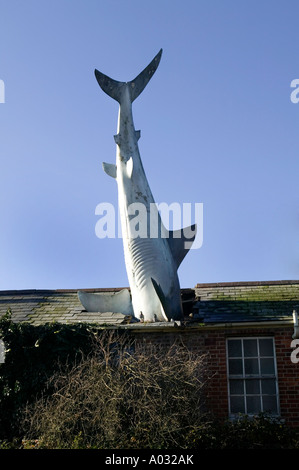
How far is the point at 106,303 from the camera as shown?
1523 centimetres

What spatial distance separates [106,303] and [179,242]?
232cm

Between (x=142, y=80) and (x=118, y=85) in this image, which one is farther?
(x=142, y=80)

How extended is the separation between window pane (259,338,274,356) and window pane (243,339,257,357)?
12 centimetres

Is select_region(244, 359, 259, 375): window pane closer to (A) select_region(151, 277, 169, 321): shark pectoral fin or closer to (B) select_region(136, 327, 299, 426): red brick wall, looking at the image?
(B) select_region(136, 327, 299, 426): red brick wall

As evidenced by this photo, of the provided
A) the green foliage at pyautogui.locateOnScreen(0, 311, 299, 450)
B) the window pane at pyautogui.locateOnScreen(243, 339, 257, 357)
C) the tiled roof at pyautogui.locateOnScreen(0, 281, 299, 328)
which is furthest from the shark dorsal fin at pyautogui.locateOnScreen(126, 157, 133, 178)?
the window pane at pyautogui.locateOnScreen(243, 339, 257, 357)

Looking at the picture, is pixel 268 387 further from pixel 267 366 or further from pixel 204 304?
pixel 204 304

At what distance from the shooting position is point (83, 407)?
1164 cm

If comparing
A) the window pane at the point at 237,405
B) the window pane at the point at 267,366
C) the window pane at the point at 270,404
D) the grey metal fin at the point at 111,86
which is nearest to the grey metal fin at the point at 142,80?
the grey metal fin at the point at 111,86

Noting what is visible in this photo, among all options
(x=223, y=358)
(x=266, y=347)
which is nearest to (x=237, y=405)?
(x=223, y=358)

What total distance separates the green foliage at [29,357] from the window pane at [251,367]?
3.22m

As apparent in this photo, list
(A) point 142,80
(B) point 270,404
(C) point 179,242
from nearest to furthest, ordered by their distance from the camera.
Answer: (B) point 270,404 → (C) point 179,242 → (A) point 142,80
